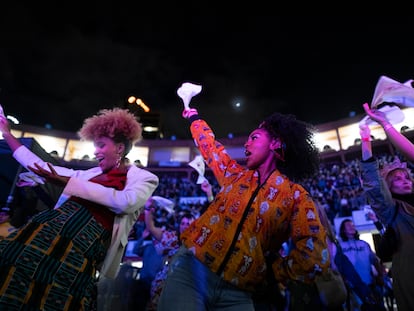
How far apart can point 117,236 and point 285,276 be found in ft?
3.58

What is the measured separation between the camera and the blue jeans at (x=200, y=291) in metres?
1.46

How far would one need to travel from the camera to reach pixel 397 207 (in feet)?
8.31

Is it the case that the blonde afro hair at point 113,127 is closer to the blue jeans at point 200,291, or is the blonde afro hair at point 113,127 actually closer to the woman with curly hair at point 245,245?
the woman with curly hair at point 245,245

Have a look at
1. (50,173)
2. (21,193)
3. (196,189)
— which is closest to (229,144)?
(196,189)

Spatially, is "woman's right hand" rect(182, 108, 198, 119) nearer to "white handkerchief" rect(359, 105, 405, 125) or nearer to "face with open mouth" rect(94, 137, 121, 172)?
"face with open mouth" rect(94, 137, 121, 172)

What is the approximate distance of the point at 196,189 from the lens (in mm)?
24188

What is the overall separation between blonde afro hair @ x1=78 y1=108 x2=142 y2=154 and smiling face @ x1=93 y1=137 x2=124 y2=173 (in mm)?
47

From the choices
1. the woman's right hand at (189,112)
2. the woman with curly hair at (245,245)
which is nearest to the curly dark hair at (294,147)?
the woman with curly hair at (245,245)

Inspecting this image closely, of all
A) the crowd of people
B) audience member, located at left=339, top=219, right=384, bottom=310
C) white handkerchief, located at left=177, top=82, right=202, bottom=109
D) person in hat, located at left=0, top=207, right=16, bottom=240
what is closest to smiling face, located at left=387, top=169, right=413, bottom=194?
the crowd of people

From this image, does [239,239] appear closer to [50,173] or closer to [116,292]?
[50,173]

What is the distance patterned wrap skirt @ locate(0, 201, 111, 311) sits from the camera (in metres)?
1.39

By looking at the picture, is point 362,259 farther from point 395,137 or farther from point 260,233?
point 260,233

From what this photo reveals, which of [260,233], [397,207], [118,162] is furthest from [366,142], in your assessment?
[118,162]

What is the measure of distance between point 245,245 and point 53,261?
1070 millimetres
